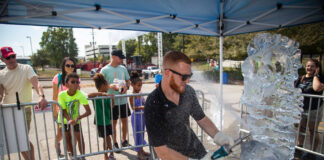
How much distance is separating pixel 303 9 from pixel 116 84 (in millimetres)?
3601

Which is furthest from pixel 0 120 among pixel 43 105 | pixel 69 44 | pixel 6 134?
pixel 69 44

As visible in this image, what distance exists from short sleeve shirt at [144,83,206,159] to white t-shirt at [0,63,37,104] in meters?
2.39

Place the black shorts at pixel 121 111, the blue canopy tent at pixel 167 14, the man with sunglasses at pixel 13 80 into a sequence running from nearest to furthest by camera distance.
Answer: the blue canopy tent at pixel 167 14 < the man with sunglasses at pixel 13 80 < the black shorts at pixel 121 111

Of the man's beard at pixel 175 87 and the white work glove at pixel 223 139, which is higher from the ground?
the man's beard at pixel 175 87

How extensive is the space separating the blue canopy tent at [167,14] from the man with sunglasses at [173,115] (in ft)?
3.45

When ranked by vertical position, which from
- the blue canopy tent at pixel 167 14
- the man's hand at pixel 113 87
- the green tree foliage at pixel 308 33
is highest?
the green tree foliage at pixel 308 33

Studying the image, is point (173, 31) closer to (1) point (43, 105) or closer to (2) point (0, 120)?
(1) point (43, 105)

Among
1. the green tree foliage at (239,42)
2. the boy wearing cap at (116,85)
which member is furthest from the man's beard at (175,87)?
the green tree foliage at (239,42)

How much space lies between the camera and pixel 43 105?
2.44 metres

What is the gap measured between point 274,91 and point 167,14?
8.13 ft

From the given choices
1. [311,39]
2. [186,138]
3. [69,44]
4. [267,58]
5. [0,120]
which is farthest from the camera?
[69,44]

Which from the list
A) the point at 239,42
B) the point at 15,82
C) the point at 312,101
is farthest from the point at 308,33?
the point at 15,82

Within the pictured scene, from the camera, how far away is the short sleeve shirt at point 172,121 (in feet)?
4.46

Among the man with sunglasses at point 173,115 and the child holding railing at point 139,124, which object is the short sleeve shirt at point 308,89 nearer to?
the man with sunglasses at point 173,115
